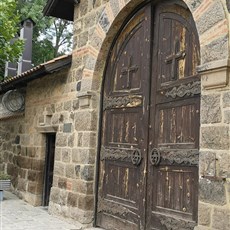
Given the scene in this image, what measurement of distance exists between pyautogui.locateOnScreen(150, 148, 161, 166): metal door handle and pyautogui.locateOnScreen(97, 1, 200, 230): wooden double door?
1 centimetres

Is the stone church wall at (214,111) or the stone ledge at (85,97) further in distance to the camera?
the stone ledge at (85,97)

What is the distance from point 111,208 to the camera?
17.0 feet

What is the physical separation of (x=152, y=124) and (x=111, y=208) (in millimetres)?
1457

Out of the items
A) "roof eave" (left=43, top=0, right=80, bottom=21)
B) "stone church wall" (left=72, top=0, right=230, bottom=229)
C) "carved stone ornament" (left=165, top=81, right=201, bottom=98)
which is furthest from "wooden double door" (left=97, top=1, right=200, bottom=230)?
"roof eave" (left=43, top=0, right=80, bottom=21)

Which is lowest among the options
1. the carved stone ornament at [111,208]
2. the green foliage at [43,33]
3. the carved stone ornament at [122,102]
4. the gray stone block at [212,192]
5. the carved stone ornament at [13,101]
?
the carved stone ornament at [111,208]

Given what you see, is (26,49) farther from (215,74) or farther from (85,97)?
(215,74)

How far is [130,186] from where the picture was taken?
16.0ft

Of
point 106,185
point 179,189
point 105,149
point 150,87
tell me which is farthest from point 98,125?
point 179,189

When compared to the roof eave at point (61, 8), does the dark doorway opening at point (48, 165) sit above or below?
below

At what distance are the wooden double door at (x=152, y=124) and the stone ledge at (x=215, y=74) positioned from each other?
1.25 feet

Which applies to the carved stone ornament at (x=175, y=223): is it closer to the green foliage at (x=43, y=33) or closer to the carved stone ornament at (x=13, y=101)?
the carved stone ornament at (x=13, y=101)

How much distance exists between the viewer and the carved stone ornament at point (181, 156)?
12.9 ft

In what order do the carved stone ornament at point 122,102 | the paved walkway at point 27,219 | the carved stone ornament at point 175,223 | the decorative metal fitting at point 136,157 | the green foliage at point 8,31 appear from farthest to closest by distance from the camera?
1. the green foliage at point 8,31
2. the paved walkway at point 27,219
3. the carved stone ornament at point 122,102
4. the decorative metal fitting at point 136,157
5. the carved stone ornament at point 175,223

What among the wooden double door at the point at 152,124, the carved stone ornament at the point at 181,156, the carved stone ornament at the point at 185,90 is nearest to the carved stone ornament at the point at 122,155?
the wooden double door at the point at 152,124
